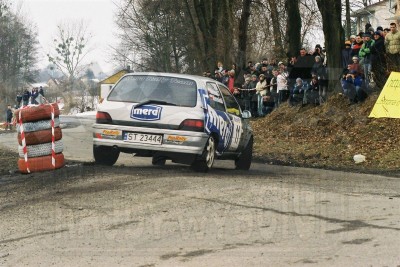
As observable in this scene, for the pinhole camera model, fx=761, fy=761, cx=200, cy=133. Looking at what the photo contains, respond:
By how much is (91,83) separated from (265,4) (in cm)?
7949

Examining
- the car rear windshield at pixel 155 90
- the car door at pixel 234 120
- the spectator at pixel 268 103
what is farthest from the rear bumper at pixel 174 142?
the spectator at pixel 268 103

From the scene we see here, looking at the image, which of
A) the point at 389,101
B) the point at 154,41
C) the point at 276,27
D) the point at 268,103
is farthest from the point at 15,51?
the point at 389,101

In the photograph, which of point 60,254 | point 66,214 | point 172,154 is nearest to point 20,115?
point 172,154

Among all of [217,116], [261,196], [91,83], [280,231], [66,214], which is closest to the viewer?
[280,231]

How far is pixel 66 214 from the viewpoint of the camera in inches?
362

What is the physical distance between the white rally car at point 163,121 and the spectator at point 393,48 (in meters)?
7.81

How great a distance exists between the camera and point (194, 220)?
8.53m

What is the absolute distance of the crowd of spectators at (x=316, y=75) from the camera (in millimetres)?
20781

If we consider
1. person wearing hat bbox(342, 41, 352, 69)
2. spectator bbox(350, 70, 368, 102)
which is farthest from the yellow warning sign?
person wearing hat bbox(342, 41, 352, 69)

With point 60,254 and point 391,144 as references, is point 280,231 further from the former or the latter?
point 391,144

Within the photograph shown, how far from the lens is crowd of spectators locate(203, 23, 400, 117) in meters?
20.8

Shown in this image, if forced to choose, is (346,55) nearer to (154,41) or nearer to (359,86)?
(359,86)

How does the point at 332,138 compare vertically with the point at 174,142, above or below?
below

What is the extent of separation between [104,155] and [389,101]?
8348mm
